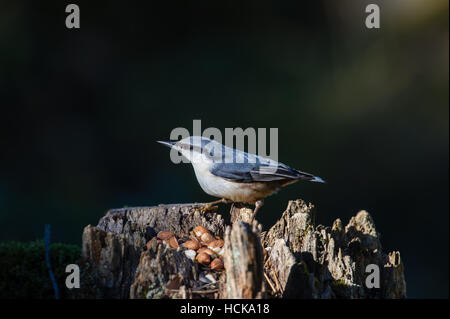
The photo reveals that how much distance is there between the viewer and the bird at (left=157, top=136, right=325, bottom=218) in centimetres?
299

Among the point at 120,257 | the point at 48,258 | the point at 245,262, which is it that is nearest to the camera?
the point at 245,262

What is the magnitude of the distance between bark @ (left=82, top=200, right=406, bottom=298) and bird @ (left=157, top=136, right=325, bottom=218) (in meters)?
0.30

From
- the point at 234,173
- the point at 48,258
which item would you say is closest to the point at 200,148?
the point at 234,173

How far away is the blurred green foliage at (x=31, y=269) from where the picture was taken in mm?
2094

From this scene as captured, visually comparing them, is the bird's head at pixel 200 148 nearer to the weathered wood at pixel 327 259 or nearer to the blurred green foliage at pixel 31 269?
the weathered wood at pixel 327 259

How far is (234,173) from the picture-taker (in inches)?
118

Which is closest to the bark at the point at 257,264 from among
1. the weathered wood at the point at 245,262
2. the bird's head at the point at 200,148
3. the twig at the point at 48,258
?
the weathered wood at the point at 245,262

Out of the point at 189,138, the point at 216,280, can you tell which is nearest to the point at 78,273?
the point at 216,280

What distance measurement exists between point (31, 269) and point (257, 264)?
98 centimetres

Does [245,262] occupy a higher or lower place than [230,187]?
lower

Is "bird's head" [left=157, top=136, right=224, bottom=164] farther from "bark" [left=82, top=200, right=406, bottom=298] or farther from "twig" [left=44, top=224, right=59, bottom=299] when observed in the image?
"twig" [left=44, top=224, right=59, bottom=299]

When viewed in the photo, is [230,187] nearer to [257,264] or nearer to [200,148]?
[200,148]

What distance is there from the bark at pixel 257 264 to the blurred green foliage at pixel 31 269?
100 mm

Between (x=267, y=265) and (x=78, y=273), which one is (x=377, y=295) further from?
(x=78, y=273)
